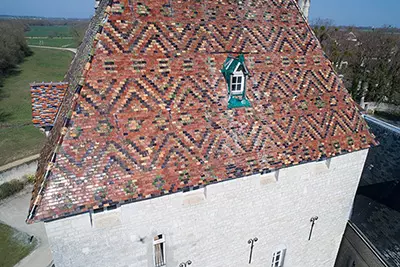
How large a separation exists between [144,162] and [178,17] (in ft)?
13.5

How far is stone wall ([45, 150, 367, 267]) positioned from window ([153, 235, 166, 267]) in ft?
0.49

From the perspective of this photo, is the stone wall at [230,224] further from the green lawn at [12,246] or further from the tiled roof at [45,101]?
the green lawn at [12,246]

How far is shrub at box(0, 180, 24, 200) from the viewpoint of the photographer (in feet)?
59.6

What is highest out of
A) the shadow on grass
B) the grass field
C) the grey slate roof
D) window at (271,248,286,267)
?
the grey slate roof

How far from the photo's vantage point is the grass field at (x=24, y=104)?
24.6 meters

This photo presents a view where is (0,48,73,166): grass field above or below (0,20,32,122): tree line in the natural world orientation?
below

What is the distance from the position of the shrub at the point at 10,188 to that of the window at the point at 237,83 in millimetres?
19184

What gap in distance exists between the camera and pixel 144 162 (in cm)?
616

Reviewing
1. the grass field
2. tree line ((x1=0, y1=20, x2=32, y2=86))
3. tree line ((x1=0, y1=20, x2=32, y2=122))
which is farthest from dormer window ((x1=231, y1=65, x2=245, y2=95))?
tree line ((x1=0, y1=20, x2=32, y2=86))

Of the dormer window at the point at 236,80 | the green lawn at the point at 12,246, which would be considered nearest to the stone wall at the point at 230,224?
the dormer window at the point at 236,80

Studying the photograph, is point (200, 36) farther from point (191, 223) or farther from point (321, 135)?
point (191, 223)

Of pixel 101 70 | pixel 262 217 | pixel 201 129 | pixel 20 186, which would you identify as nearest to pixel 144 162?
pixel 201 129

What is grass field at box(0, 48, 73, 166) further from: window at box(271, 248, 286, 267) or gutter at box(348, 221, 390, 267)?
gutter at box(348, 221, 390, 267)

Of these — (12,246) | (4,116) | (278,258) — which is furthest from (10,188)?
(4,116)
